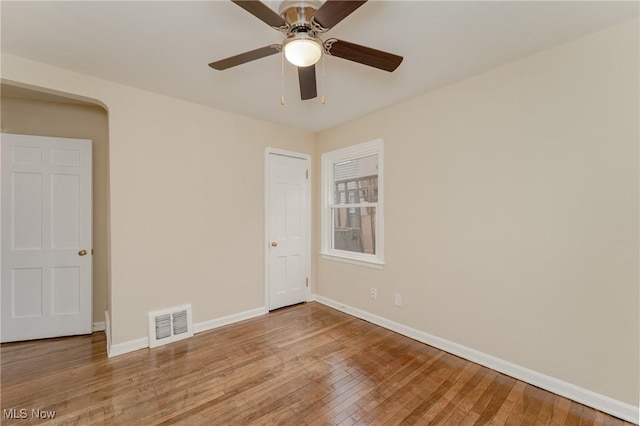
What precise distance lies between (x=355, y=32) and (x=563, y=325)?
100 inches

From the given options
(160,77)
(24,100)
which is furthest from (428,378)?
(24,100)

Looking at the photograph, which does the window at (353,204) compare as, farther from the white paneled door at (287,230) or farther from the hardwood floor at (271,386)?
the hardwood floor at (271,386)

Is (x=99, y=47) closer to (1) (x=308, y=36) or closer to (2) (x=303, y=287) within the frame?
(1) (x=308, y=36)

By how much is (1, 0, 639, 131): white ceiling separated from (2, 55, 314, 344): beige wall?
0.25 m

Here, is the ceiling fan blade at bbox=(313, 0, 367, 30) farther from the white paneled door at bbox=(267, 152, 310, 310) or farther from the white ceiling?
the white paneled door at bbox=(267, 152, 310, 310)

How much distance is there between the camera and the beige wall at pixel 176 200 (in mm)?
2525

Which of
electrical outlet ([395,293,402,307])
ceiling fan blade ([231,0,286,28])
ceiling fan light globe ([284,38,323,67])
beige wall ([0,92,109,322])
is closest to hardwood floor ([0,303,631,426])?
electrical outlet ([395,293,402,307])

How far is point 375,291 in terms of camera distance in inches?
127

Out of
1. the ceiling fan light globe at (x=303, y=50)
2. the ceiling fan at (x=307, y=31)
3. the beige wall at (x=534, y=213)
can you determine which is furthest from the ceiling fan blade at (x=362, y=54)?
the beige wall at (x=534, y=213)

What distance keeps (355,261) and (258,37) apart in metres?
2.60

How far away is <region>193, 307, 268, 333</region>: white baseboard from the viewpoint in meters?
3.01

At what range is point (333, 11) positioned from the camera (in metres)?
1.33

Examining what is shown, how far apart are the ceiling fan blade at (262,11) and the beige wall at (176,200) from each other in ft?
4.81

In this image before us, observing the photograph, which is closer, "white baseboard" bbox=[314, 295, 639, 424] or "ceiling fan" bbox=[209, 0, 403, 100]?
"ceiling fan" bbox=[209, 0, 403, 100]
